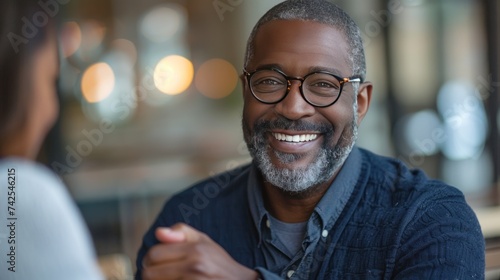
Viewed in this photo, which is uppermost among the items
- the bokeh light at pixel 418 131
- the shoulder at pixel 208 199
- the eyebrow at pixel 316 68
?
the eyebrow at pixel 316 68

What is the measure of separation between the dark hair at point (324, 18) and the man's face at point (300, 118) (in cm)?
2

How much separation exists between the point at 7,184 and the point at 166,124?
6.09 m

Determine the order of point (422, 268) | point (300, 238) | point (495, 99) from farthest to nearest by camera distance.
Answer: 1. point (495, 99)
2. point (300, 238)
3. point (422, 268)

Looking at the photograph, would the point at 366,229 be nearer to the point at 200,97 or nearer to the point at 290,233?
the point at 290,233

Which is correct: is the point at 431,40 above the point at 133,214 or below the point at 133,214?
above

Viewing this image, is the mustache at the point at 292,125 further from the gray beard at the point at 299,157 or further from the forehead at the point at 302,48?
the forehead at the point at 302,48

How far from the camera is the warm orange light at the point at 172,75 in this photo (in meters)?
7.39

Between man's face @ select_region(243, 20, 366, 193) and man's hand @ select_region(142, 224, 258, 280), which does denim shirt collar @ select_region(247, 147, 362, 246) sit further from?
man's hand @ select_region(142, 224, 258, 280)

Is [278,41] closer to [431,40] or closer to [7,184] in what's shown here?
[7,184]

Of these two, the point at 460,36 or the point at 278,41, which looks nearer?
the point at 278,41

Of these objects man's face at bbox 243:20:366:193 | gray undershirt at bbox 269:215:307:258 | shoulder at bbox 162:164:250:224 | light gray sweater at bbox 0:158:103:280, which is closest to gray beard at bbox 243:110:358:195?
man's face at bbox 243:20:366:193

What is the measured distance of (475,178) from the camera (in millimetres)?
5977

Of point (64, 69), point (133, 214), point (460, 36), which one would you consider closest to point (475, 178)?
point (460, 36)

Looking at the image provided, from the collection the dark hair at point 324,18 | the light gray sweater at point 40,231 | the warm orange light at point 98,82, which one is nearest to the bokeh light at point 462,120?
the warm orange light at point 98,82
